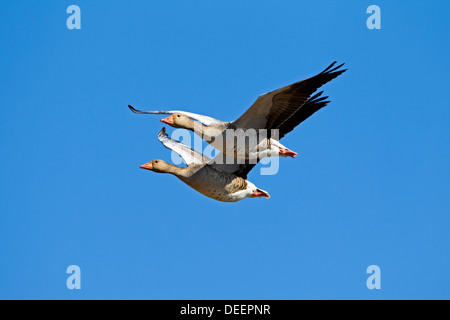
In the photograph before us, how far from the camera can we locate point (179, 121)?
1199 centimetres

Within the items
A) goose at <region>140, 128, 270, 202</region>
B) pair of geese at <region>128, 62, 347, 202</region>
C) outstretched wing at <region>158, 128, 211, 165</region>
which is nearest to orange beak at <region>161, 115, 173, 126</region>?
pair of geese at <region>128, 62, 347, 202</region>

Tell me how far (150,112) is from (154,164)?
3.19 feet

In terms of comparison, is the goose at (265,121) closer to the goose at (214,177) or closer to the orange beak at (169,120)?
the orange beak at (169,120)

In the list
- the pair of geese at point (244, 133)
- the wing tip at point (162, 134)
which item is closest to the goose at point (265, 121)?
the pair of geese at point (244, 133)

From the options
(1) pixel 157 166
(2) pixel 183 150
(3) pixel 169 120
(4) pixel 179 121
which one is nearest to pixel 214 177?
(1) pixel 157 166

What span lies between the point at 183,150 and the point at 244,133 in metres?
1.74

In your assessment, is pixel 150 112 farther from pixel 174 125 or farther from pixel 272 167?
pixel 272 167

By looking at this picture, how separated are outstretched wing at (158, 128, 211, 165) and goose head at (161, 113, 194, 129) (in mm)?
827

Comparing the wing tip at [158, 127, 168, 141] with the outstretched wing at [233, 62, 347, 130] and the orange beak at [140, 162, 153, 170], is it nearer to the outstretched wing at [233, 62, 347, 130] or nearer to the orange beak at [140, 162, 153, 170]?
the orange beak at [140, 162, 153, 170]

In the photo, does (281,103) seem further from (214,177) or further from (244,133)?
(214,177)

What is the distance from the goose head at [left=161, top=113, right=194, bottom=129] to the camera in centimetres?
1191

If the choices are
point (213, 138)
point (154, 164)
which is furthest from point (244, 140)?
point (154, 164)

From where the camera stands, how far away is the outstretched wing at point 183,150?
503 inches

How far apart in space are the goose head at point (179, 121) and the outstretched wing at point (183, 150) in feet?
2.71
